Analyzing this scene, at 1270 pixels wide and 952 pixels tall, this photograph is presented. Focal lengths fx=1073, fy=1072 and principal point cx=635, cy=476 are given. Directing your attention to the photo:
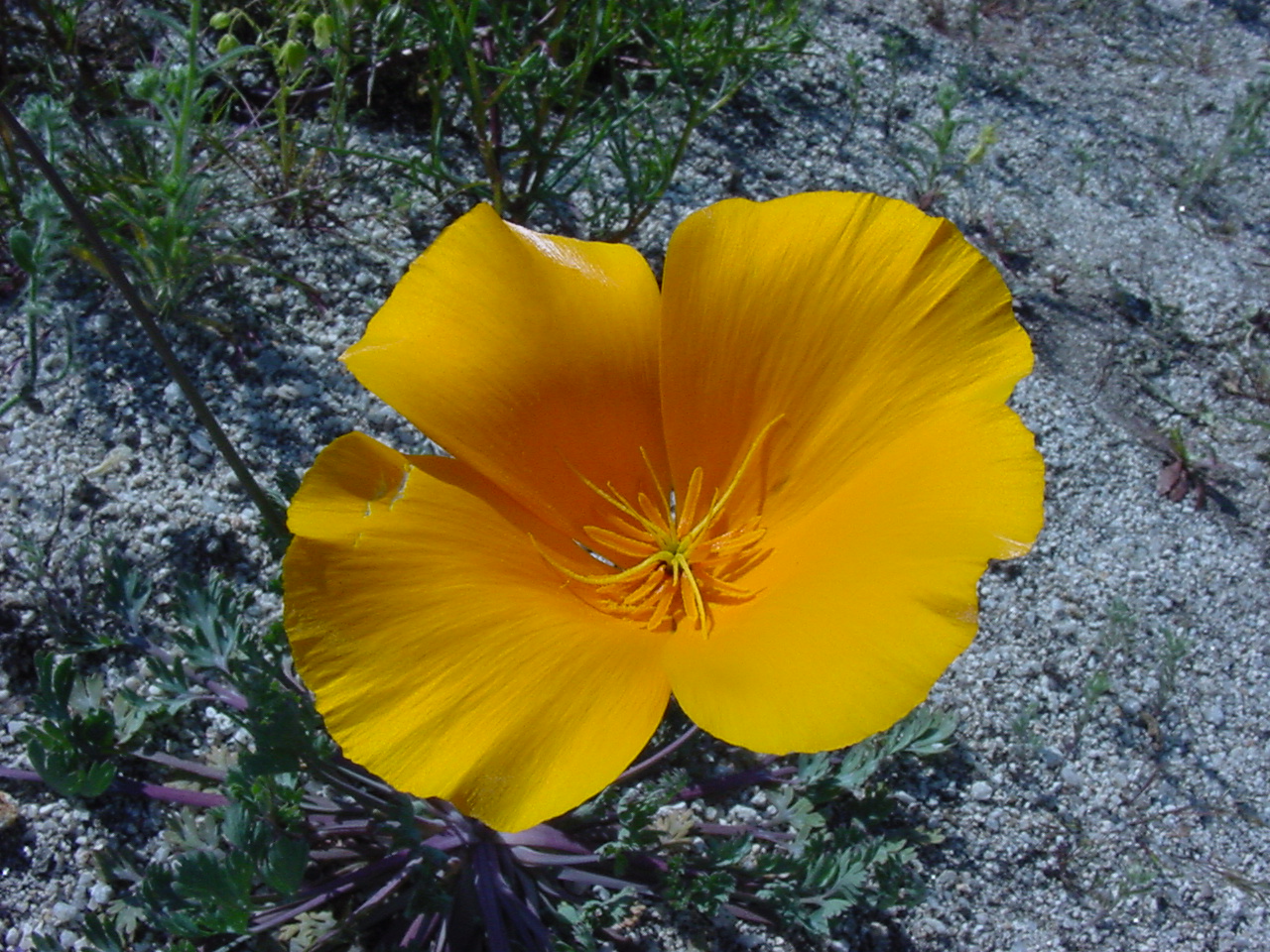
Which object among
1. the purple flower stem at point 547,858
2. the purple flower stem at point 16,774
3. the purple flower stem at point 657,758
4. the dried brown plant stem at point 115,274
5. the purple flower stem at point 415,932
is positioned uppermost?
the dried brown plant stem at point 115,274

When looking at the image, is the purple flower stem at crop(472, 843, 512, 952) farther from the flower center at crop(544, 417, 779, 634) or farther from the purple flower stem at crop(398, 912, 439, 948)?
the flower center at crop(544, 417, 779, 634)

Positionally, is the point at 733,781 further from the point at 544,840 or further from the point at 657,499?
the point at 657,499

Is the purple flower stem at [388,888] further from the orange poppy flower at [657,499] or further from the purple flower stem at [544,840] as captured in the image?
the orange poppy flower at [657,499]

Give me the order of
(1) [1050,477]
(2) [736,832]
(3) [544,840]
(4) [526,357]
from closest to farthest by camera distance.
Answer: (4) [526,357] < (3) [544,840] < (2) [736,832] < (1) [1050,477]

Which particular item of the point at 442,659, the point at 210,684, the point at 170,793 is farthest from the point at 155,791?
the point at 442,659

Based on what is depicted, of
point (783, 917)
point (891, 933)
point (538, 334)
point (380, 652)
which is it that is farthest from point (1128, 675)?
point (380, 652)

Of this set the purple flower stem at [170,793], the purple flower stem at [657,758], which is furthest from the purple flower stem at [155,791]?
the purple flower stem at [657,758]
